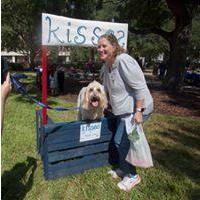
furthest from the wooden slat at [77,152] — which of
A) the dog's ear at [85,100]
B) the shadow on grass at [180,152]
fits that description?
the shadow on grass at [180,152]

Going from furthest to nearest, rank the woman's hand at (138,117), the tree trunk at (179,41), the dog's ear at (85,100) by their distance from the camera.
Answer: the tree trunk at (179,41) → the dog's ear at (85,100) → the woman's hand at (138,117)

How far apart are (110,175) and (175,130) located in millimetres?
3135

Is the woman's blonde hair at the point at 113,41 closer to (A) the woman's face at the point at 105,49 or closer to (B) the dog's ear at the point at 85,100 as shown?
(A) the woman's face at the point at 105,49

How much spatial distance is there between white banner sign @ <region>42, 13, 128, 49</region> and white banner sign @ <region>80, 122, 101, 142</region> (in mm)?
1248

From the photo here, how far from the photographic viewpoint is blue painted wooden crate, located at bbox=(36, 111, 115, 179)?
416 cm

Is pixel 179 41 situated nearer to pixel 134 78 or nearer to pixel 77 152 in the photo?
pixel 77 152

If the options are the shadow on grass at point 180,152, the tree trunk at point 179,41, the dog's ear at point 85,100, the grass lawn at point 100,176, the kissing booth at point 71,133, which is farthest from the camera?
the tree trunk at point 179,41

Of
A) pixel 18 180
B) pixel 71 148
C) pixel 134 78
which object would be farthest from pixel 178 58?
pixel 18 180

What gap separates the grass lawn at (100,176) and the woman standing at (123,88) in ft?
1.00

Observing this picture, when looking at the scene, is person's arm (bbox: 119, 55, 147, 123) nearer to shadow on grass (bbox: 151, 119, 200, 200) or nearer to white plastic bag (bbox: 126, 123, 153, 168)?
white plastic bag (bbox: 126, 123, 153, 168)

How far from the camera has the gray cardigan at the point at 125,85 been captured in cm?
373

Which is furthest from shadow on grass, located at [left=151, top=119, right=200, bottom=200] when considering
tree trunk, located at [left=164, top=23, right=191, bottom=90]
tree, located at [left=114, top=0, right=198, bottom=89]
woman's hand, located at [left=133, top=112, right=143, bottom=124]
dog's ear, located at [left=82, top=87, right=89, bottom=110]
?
tree, located at [left=114, top=0, right=198, bottom=89]

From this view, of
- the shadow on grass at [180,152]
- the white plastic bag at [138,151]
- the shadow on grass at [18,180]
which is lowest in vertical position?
the shadow on grass at [18,180]

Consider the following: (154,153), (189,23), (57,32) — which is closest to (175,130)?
(154,153)
